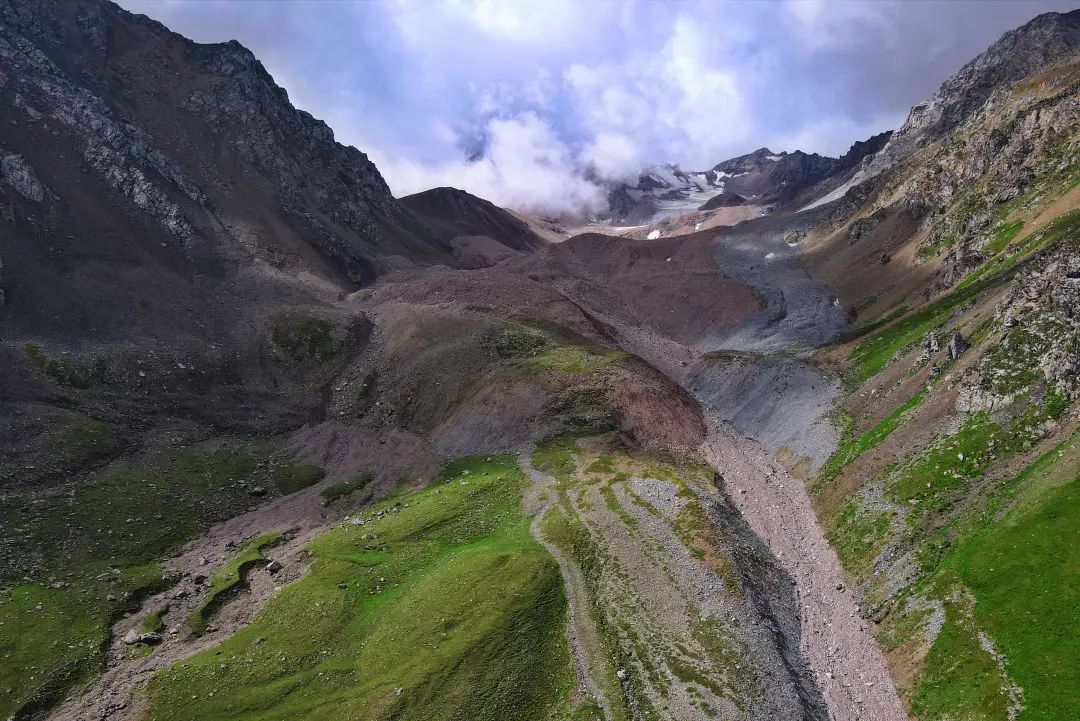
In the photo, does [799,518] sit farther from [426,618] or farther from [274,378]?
[274,378]

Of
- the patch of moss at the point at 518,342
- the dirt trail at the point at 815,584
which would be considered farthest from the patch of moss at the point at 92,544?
the dirt trail at the point at 815,584

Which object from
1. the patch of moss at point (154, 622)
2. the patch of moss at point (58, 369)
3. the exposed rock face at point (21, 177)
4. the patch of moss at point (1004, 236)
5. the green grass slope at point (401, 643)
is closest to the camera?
the green grass slope at point (401, 643)

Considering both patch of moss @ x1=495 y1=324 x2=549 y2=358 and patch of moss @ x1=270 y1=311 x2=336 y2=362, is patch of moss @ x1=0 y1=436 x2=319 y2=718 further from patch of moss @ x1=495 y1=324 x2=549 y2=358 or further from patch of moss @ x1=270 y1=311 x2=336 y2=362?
patch of moss @ x1=495 y1=324 x2=549 y2=358

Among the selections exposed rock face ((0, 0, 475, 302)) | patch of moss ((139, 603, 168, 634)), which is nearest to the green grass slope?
patch of moss ((139, 603, 168, 634))

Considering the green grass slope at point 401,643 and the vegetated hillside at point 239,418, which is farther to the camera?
the vegetated hillside at point 239,418

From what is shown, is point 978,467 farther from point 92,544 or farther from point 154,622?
point 92,544

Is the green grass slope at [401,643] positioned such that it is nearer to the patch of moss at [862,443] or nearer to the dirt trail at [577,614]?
the dirt trail at [577,614]
